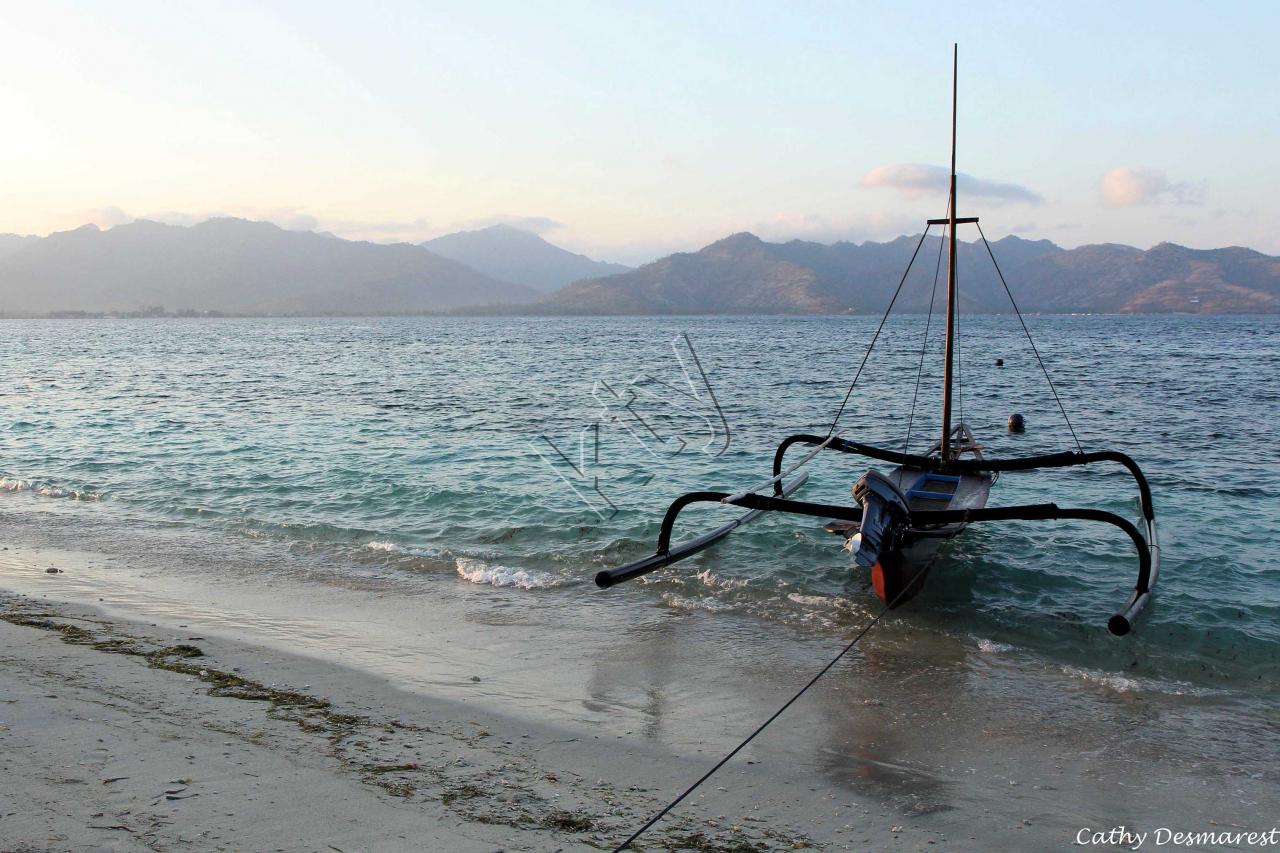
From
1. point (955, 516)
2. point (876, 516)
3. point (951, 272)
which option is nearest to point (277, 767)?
point (876, 516)

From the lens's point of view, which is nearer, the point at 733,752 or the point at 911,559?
the point at 733,752

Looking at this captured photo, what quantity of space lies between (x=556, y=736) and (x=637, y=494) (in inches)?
421

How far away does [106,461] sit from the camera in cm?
2111

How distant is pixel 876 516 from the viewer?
10.2 meters

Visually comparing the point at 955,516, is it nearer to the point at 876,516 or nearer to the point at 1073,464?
the point at 876,516

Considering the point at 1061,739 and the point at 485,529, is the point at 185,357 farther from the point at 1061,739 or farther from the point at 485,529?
the point at 1061,739

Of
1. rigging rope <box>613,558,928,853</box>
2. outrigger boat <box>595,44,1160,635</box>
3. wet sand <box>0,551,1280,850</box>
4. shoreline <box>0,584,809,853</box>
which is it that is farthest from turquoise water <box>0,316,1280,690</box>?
shoreline <box>0,584,809,853</box>

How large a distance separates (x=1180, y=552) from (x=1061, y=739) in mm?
7410

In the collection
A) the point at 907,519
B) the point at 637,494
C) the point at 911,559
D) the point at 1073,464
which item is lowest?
the point at 637,494

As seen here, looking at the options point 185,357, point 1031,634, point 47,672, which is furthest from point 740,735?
point 185,357

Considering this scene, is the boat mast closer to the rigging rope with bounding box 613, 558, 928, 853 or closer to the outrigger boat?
the outrigger boat

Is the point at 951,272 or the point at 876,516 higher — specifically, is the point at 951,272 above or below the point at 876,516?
above

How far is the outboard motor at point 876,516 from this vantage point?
9898 mm

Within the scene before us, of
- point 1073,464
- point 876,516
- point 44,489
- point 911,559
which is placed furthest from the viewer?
point 44,489
